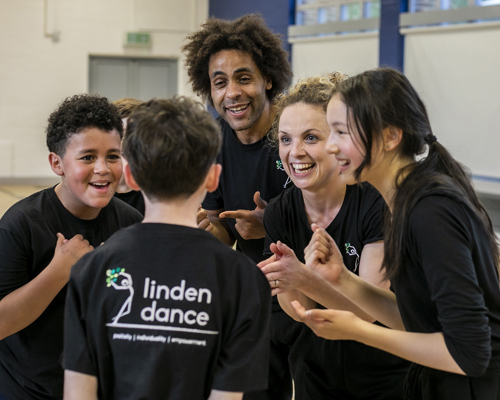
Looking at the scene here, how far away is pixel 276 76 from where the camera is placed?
10.8ft

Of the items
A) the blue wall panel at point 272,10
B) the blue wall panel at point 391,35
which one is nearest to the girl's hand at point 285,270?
the blue wall panel at point 391,35

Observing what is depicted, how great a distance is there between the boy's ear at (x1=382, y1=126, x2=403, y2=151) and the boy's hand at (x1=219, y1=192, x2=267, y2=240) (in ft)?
3.55

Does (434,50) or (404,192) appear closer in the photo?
(404,192)

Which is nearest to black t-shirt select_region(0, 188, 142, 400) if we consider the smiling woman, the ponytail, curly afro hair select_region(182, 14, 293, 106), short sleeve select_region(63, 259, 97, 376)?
short sleeve select_region(63, 259, 97, 376)

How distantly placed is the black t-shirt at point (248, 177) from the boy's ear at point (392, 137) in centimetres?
120

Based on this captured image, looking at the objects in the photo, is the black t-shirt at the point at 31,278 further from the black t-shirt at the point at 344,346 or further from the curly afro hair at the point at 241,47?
the curly afro hair at the point at 241,47

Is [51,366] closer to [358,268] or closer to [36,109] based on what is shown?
[358,268]

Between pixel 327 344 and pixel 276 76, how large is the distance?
1589mm

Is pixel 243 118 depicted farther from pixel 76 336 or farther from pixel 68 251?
pixel 76 336

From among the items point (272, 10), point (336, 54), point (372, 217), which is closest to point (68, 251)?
point (372, 217)

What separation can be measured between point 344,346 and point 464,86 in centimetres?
556

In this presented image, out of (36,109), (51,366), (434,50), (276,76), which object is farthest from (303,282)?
(36,109)

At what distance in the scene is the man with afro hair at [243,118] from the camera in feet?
9.57

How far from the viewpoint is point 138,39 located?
12.5 metres
